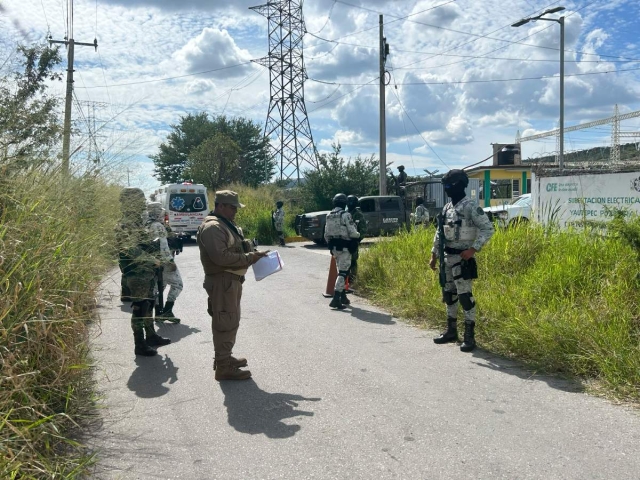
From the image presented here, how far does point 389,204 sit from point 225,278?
1458cm

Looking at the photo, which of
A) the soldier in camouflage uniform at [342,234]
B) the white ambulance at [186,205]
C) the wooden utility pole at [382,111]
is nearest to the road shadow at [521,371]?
the soldier in camouflage uniform at [342,234]

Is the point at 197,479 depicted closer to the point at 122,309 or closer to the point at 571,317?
the point at 571,317

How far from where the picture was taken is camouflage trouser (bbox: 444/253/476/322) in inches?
238

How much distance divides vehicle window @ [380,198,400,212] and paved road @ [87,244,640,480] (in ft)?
41.4

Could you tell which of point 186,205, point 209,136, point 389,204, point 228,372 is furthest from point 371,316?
point 209,136

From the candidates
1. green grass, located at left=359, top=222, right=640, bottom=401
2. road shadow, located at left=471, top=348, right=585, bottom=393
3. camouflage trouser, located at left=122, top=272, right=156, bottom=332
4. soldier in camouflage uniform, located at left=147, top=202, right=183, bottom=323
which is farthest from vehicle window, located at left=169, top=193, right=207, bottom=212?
road shadow, located at left=471, top=348, right=585, bottom=393

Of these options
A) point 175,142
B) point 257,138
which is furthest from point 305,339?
point 175,142

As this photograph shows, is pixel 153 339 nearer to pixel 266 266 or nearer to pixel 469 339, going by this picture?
pixel 266 266

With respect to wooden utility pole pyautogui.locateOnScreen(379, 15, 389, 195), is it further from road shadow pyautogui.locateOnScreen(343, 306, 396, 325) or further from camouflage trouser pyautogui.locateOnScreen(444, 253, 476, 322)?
camouflage trouser pyautogui.locateOnScreen(444, 253, 476, 322)

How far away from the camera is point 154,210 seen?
21.4 ft

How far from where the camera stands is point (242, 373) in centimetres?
509

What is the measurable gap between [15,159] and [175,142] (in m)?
50.0

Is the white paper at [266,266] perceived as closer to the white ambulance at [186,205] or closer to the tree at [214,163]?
the white ambulance at [186,205]

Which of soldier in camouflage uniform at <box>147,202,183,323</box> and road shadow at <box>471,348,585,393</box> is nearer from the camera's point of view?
road shadow at <box>471,348,585,393</box>
